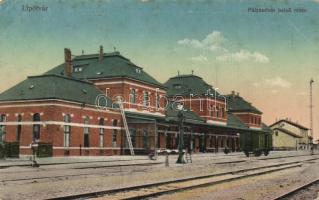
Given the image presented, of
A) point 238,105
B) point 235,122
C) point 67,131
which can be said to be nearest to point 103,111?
point 67,131

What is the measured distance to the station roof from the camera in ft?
216

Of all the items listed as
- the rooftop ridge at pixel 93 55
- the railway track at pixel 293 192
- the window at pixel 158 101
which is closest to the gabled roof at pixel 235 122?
the window at pixel 158 101

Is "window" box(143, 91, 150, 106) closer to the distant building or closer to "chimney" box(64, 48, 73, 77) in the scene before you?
"chimney" box(64, 48, 73, 77)

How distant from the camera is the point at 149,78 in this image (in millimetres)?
52031

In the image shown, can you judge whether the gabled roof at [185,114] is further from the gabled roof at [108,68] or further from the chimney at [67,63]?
the chimney at [67,63]

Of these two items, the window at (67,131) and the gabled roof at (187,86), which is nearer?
the window at (67,131)

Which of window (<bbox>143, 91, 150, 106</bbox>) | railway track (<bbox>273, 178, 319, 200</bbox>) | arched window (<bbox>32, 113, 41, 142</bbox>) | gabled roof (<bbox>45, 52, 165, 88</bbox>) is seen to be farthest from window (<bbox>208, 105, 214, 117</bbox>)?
railway track (<bbox>273, 178, 319, 200</bbox>)

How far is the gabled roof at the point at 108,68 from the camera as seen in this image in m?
48.0

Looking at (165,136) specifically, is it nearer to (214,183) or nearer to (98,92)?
(98,92)

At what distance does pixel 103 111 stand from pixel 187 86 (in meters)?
27.1

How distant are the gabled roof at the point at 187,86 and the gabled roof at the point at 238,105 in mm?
15813

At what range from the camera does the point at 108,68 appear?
49.0 meters

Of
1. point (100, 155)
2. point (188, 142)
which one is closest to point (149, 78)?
point (188, 142)

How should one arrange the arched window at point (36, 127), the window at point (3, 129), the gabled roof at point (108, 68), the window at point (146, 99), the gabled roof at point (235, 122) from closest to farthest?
the arched window at point (36, 127) → the window at point (3, 129) → the gabled roof at point (108, 68) → the window at point (146, 99) → the gabled roof at point (235, 122)
